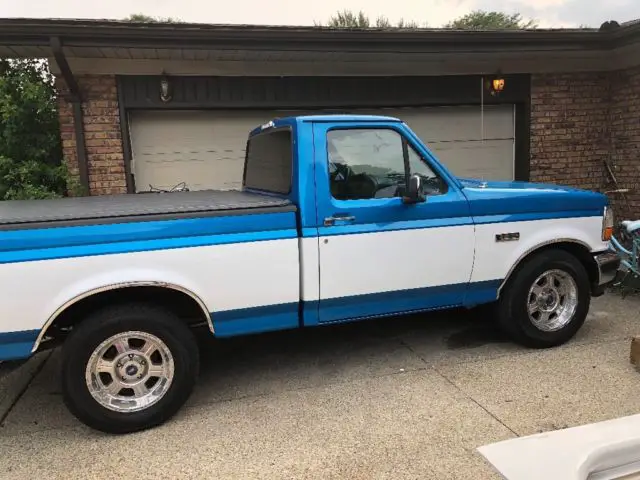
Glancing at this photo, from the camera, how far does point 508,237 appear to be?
436 cm

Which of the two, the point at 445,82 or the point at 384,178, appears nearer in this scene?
the point at 384,178

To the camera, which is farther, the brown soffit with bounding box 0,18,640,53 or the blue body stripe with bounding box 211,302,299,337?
the brown soffit with bounding box 0,18,640,53

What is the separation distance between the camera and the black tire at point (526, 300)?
446 cm

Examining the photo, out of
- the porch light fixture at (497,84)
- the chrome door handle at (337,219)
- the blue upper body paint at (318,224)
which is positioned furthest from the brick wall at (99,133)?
the porch light fixture at (497,84)

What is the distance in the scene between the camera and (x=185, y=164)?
7355 millimetres

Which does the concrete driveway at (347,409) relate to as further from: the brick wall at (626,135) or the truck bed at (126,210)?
the brick wall at (626,135)

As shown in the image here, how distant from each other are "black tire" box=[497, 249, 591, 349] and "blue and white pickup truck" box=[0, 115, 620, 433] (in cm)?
1

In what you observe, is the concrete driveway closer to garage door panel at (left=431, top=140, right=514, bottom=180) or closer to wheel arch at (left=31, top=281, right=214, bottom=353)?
wheel arch at (left=31, top=281, right=214, bottom=353)

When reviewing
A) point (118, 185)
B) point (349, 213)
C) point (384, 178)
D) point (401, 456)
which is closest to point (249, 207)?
point (349, 213)

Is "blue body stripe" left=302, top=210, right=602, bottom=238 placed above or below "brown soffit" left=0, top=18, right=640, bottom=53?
below

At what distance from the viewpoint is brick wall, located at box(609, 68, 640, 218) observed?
315 inches

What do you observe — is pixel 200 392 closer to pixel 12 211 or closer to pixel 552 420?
pixel 12 211

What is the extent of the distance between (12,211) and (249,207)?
5.06 feet

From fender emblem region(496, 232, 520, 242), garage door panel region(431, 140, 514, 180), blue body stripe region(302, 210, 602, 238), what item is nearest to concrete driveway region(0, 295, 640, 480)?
fender emblem region(496, 232, 520, 242)
